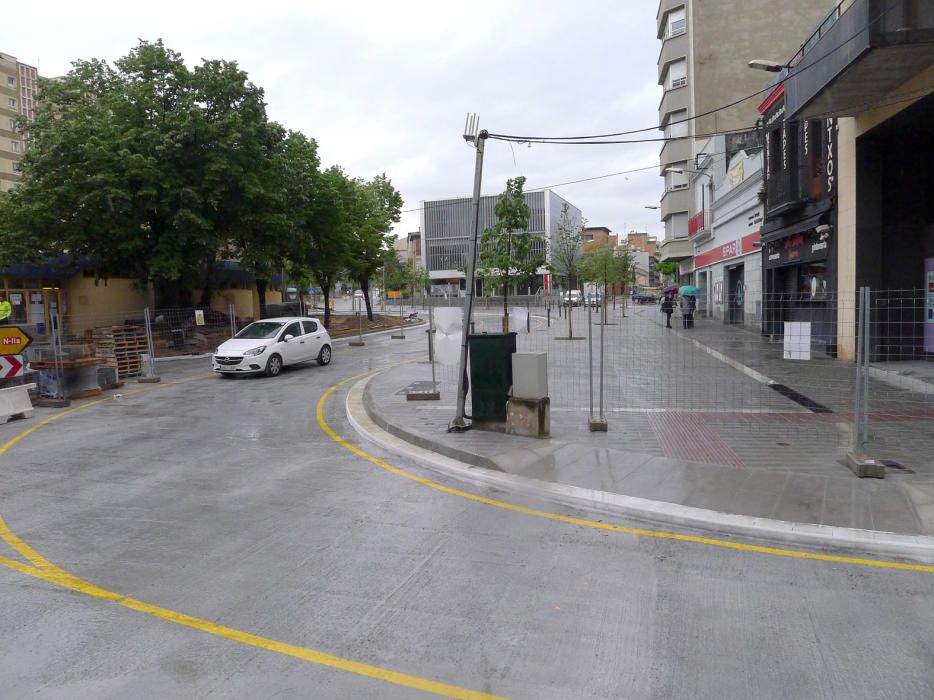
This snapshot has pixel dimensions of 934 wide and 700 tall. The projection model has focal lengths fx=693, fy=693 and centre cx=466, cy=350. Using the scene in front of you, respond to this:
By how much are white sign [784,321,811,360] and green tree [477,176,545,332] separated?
938 cm

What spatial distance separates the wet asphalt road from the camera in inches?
149

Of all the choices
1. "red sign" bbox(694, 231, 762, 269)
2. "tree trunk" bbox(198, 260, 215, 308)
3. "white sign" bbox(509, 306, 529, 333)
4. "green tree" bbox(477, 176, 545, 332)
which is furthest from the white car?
"red sign" bbox(694, 231, 762, 269)

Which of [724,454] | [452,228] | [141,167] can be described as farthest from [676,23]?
[452,228]

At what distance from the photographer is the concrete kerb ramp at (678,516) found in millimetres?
5762

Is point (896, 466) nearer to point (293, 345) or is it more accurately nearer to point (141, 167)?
point (293, 345)

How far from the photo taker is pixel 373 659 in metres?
3.99

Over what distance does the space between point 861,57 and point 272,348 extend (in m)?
15.4

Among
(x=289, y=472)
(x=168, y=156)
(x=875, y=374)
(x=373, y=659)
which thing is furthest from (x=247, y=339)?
(x=373, y=659)

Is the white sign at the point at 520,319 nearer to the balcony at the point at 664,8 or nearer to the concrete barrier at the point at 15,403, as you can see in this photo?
the concrete barrier at the point at 15,403

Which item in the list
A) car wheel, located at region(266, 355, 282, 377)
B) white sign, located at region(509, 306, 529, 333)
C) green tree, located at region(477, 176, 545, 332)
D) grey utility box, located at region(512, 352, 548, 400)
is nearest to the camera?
grey utility box, located at region(512, 352, 548, 400)

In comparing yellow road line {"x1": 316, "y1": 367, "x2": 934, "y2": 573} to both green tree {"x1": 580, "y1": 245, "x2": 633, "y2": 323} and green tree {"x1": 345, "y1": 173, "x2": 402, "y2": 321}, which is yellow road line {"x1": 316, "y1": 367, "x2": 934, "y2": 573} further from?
green tree {"x1": 580, "y1": 245, "x2": 633, "y2": 323}

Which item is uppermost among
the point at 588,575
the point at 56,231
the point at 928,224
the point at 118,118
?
the point at 118,118

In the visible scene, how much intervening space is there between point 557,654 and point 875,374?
11.7 m

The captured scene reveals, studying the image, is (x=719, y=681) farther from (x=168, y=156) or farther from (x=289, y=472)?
(x=168, y=156)
